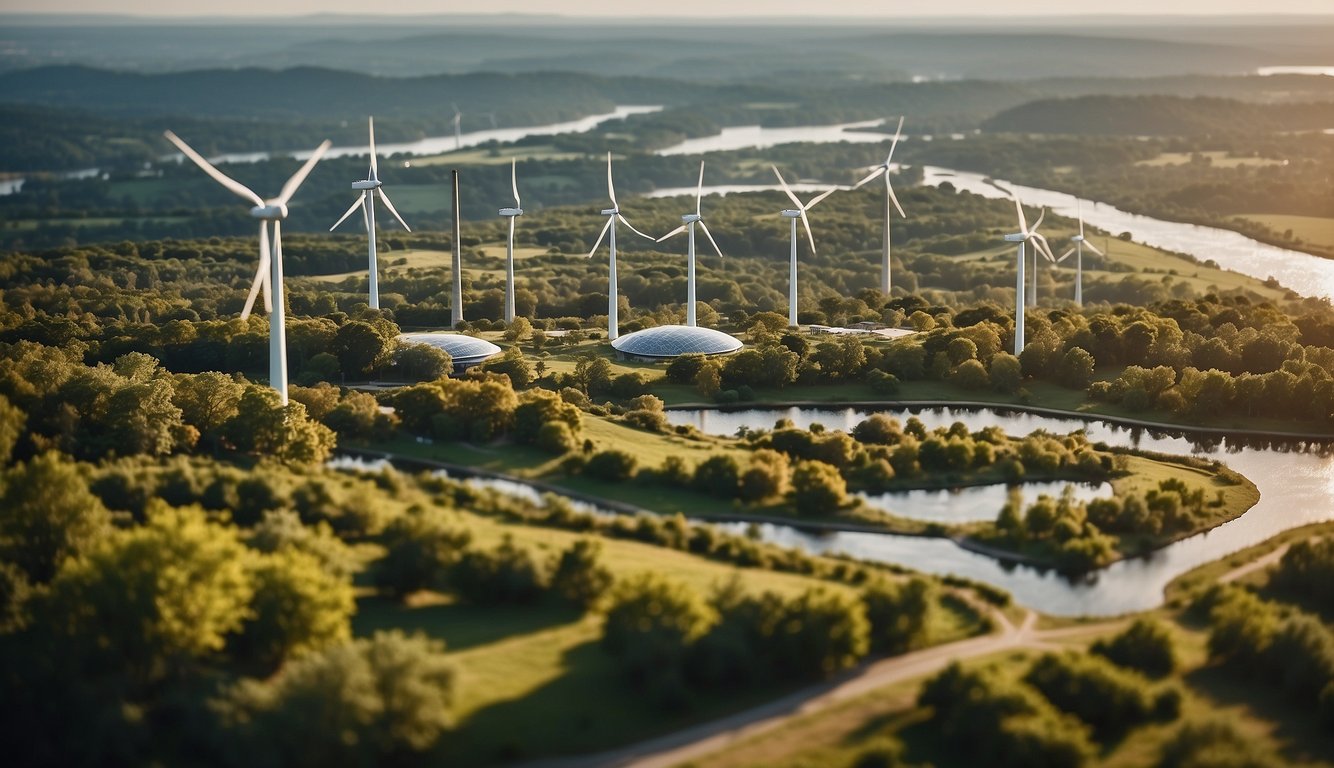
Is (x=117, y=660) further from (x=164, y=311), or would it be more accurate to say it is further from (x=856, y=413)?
(x=164, y=311)

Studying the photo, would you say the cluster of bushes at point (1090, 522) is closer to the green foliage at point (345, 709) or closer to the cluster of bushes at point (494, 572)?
the cluster of bushes at point (494, 572)

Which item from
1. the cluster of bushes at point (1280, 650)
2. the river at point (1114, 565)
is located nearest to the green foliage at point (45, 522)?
the river at point (1114, 565)

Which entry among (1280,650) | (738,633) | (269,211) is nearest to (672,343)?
(269,211)

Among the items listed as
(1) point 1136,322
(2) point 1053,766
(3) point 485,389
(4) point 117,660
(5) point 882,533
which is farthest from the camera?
(1) point 1136,322

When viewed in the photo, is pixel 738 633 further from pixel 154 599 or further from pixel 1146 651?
pixel 154 599

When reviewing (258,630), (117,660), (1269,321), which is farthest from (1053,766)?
(1269,321)

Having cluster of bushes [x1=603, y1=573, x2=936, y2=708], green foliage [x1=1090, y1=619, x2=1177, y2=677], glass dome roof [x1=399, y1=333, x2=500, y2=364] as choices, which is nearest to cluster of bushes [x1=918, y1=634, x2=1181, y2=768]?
green foliage [x1=1090, y1=619, x2=1177, y2=677]
